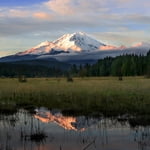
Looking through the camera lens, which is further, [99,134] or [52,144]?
[99,134]

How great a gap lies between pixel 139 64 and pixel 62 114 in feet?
374

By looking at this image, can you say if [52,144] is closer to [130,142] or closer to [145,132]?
[130,142]

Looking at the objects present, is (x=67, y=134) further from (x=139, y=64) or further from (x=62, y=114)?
(x=139, y=64)

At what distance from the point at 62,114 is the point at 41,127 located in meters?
4.93

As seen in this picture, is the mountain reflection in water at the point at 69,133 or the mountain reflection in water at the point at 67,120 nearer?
the mountain reflection in water at the point at 69,133

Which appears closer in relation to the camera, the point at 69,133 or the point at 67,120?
the point at 69,133

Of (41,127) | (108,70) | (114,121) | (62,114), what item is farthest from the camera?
(108,70)

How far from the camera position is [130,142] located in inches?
520

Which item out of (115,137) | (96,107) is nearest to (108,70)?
(96,107)

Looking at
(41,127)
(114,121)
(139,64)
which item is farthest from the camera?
(139,64)

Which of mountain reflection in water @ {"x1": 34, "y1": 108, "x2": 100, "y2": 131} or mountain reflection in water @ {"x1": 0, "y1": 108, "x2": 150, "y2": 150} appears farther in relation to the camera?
mountain reflection in water @ {"x1": 34, "y1": 108, "x2": 100, "y2": 131}

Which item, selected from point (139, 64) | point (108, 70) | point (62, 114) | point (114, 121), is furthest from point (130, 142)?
point (108, 70)

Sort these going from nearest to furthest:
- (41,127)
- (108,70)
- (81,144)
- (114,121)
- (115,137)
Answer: (81,144), (115,137), (41,127), (114,121), (108,70)

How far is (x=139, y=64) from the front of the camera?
434 ft
